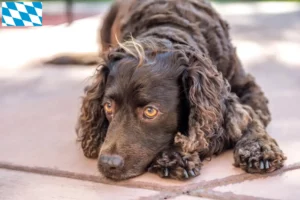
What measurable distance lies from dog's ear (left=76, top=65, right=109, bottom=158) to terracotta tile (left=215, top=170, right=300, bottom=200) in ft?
2.77

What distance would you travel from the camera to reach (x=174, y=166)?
3.17 m

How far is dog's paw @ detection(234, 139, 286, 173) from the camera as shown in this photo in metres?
3.21

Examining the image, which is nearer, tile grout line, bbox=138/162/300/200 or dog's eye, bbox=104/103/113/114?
tile grout line, bbox=138/162/300/200

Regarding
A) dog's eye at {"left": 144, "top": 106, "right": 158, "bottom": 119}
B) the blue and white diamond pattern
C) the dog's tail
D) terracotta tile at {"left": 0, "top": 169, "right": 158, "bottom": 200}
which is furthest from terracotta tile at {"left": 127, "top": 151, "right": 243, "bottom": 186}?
the dog's tail

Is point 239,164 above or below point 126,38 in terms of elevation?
below

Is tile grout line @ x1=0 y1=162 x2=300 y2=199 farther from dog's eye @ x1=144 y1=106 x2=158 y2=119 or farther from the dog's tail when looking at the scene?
the dog's tail

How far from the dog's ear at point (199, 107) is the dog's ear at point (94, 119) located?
0.53 m

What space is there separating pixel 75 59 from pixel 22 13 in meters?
3.09

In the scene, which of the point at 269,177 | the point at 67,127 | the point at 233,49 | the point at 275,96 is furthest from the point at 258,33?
the point at 269,177

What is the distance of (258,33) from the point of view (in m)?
7.70

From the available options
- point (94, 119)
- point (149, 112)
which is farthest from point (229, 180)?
point (94, 119)

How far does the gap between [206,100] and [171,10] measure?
1.04m

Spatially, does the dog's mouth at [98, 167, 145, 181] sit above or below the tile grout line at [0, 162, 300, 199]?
above

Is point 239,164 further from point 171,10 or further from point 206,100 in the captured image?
point 171,10
